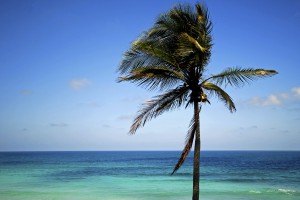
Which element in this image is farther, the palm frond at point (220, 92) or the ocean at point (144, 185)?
the ocean at point (144, 185)

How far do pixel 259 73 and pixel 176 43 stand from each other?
2365 millimetres

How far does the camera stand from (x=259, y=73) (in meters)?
8.90

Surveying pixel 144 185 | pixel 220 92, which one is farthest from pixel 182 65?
pixel 144 185

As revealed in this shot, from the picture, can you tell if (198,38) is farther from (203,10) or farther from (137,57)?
(137,57)

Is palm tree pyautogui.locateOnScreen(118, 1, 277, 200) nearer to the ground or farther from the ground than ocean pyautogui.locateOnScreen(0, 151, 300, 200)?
farther from the ground

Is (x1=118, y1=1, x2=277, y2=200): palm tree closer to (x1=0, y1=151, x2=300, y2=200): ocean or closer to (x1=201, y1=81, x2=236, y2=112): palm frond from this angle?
(x1=201, y1=81, x2=236, y2=112): palm frond

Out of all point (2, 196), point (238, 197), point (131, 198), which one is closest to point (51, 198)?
point (2, 196)

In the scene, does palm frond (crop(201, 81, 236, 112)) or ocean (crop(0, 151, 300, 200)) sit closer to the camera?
palm frond (crop(201, 81, 236, 112))

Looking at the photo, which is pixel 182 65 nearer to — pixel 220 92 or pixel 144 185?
pixel 220 92

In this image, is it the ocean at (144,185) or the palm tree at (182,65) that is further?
the ocean at (144,185)

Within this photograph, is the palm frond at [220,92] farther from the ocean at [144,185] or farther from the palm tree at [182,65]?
the ocean at [144,185]

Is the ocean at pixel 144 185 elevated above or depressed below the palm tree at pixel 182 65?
below

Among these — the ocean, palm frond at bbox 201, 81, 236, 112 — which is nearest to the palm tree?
palm frond at bbox 201, 81, 236, 112

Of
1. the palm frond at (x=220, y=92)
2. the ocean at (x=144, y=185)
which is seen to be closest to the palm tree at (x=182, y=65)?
the palm frond at (x=220, y=92)
